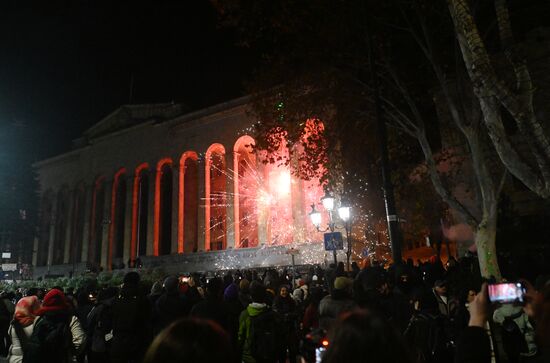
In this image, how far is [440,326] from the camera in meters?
5.12

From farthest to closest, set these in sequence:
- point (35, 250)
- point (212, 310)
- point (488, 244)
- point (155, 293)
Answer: point (35, 250) → point (488, 244) → point (155, 293) → point (212, 310)

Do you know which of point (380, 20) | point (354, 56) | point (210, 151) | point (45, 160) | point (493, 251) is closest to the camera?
point (493, 251)

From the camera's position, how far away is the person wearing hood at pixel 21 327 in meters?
4.93

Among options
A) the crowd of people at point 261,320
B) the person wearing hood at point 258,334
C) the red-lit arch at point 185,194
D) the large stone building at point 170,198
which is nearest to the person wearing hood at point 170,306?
the crowd of people at point 261,320

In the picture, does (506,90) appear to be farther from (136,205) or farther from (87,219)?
(87,219)

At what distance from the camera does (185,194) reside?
36219 millimetres

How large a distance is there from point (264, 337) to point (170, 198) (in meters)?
33.4

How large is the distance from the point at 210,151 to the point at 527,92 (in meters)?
27.3

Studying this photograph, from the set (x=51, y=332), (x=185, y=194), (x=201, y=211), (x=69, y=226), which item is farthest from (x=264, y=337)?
(x=69, y=226)

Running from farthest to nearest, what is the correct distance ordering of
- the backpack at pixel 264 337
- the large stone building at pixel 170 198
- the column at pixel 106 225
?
the column at pixel 106 225 → the large stone building at pixel 170 198 → the backpack at pixel 264 337

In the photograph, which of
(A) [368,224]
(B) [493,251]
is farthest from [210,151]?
(B) [493,251]

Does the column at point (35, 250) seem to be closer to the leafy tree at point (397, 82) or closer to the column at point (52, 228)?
the column at point (52, 228)

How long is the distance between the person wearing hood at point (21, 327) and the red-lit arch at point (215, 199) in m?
26.7

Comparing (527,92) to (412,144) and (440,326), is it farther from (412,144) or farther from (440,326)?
(412,144)
